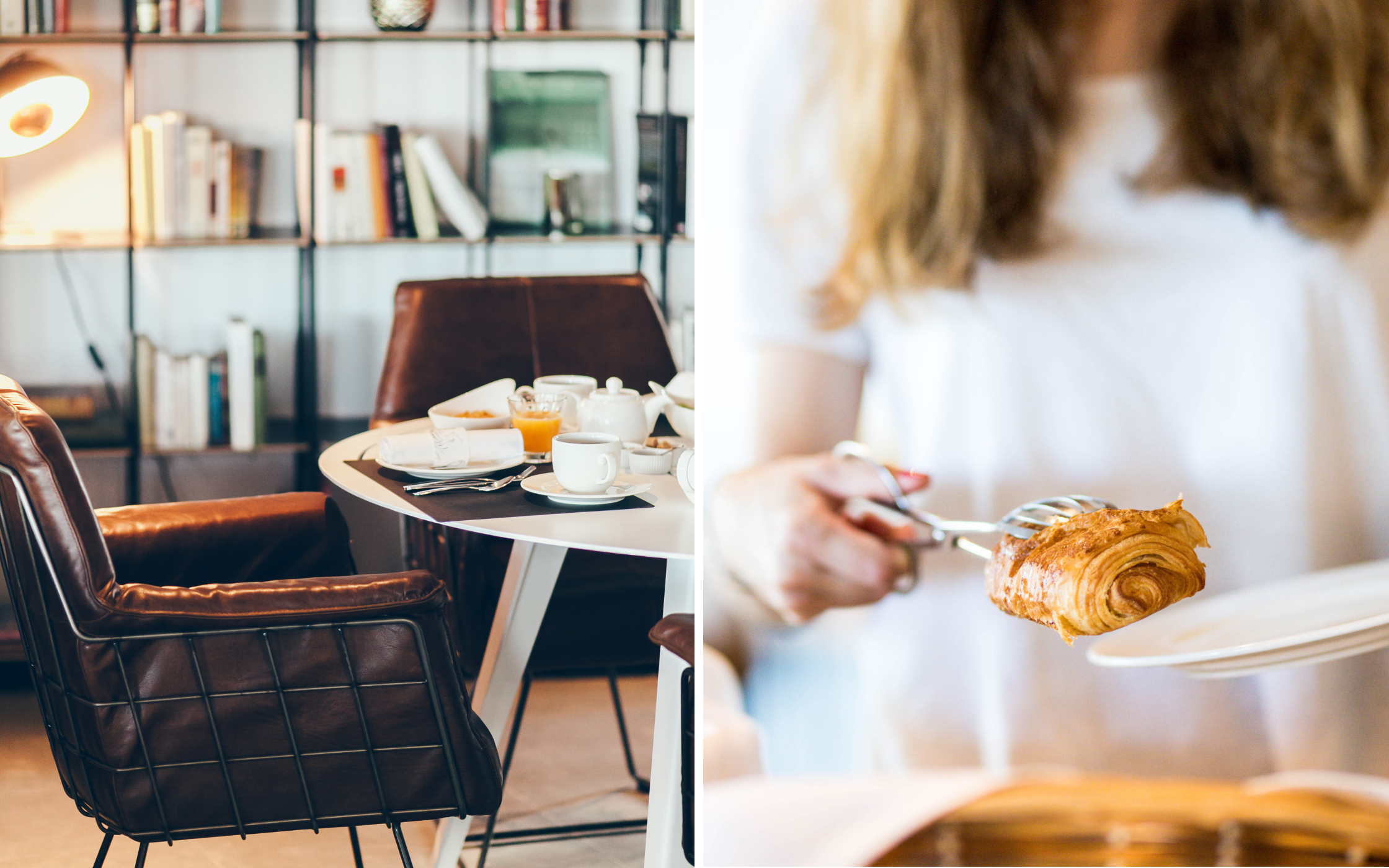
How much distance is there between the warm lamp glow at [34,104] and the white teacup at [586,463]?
5.05 feet

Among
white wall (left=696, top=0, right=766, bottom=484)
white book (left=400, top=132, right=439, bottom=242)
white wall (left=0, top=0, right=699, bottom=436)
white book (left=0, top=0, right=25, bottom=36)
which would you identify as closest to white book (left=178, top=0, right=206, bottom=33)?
white wall (left=0, top=0, right=699, bottom=436)

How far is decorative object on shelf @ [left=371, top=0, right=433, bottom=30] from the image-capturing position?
10.2ft

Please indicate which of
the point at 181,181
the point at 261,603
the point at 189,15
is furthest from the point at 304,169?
the point at 261,603

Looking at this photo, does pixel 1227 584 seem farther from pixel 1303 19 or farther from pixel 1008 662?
pixel 1303 19

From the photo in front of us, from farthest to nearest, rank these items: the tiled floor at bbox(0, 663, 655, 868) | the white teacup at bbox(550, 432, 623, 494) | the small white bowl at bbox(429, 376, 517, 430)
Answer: the tiled floor at bbox(0, 663, 655, 868)
the small white bowl at bbox(429, 376, 517, 430)
the white teacup at bbox(550, 432, 623, 494)

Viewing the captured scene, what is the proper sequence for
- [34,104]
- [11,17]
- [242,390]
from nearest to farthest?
[34,104] → [11,17] → [242,390]

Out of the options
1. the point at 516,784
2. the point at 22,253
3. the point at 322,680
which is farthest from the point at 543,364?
the point at 22,253

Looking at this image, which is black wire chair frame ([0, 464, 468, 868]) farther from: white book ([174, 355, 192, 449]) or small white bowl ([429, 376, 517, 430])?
white book ([174, 355, 192, 449])

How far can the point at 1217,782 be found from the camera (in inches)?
39.2

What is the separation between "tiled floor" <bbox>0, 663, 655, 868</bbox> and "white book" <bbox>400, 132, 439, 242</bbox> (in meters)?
1.23

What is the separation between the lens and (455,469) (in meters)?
1.89

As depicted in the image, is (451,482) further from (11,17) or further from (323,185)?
(11,17)

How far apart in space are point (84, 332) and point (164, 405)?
35 cm

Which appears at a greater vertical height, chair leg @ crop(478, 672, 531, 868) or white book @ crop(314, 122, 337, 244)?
white book @ crop(314, 122, 337, 244)
